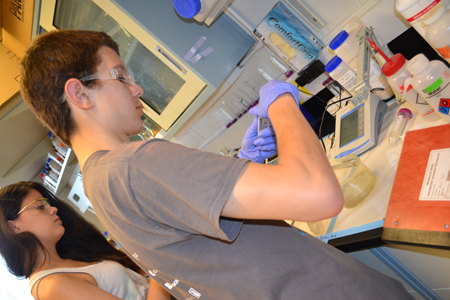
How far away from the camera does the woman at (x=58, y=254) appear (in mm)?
1284

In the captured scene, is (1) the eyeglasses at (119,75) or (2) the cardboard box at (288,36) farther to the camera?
(2) the cardboard box at (288,36)

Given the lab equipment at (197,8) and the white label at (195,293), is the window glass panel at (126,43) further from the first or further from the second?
the white label at (195,293)

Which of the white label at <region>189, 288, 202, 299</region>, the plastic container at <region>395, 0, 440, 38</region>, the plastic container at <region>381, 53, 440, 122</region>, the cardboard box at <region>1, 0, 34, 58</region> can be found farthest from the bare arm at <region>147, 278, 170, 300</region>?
the cardboard box at <region>1, 0, 34, 58</region>

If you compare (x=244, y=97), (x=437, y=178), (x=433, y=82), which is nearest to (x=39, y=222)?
(x=244, y=97)

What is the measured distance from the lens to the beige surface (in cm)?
239

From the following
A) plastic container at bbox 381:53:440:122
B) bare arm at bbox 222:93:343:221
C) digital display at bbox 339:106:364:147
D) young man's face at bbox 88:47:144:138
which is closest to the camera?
bare arm at bbox 222:93:343:221

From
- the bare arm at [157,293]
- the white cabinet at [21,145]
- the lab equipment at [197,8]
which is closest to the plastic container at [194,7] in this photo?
the lab equipment at [197,8]

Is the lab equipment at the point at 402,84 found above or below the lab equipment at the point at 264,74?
above

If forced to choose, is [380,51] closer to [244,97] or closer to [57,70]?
[244,97]

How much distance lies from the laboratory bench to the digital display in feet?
0.34

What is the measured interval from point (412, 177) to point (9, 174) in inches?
139

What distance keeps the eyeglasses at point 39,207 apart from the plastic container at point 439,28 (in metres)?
2.18

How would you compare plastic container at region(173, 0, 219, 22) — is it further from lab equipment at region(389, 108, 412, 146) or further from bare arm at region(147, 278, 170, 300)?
bare arm at region(147, 278, 170, 300)

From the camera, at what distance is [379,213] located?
3.34ft
